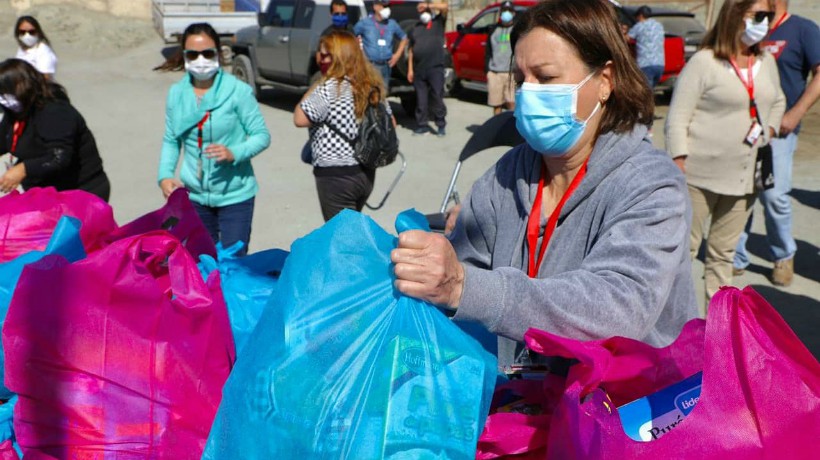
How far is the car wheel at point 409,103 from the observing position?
13086mm

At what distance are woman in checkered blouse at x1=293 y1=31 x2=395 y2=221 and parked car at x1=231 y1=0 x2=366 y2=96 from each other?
24.8 ft

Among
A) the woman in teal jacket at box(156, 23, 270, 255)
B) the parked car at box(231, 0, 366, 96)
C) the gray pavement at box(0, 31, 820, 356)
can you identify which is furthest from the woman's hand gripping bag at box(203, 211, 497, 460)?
the parked car at box(231, 0, 366, 96)

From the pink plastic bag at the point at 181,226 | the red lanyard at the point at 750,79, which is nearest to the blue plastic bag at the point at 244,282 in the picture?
the pink plastic bag at the point at 181,226

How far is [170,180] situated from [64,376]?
2.68 metres

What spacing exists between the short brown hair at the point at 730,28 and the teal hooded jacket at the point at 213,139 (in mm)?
2565

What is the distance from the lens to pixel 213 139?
4.54m

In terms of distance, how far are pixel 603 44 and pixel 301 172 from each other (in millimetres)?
7577

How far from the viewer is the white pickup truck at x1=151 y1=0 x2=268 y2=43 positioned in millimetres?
18047

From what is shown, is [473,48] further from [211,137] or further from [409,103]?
[211,137]

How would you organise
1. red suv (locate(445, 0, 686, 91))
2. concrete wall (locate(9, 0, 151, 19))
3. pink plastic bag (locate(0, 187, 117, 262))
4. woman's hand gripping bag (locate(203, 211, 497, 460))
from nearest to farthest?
woman's hand gripping bag (locate(203, 211, 497, 460)) → pink plastic bag (locate(0, 187, 117, 262)) → red suv (locate(445, 0, 686, 91)) → concrete wall (locate(9, 0, 151, 19))

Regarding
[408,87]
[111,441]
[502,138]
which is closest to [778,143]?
[502,138]

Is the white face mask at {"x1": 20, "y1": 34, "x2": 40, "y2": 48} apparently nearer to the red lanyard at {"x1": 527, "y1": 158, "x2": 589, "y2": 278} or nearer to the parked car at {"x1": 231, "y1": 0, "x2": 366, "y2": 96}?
the parked car at {"x1": 231, "y1": 0, "x2": 366, "y2": 96}

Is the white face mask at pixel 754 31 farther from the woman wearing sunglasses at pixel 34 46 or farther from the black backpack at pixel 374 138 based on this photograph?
the woman wearing sunglasses at pixel 34 46

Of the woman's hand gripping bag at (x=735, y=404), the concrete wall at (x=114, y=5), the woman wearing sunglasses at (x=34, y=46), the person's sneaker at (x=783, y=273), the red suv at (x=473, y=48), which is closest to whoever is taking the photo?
the woman's hand gripping bag at (x=735, y=404)
